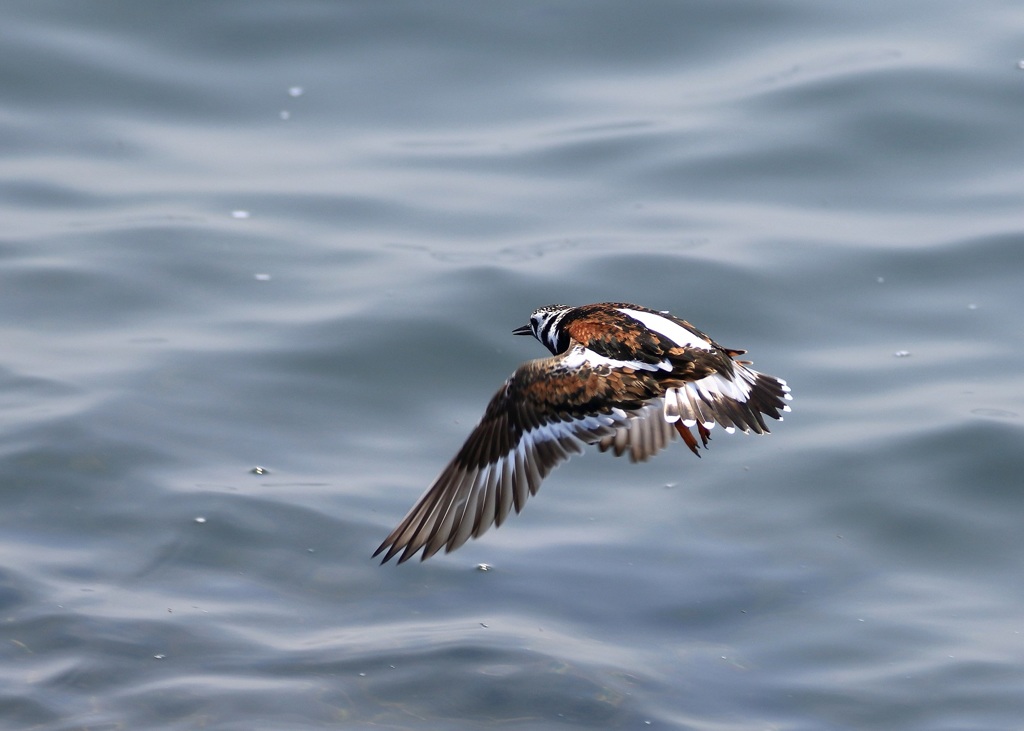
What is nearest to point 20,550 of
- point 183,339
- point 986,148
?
point 183,339

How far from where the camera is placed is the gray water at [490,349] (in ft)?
17.2

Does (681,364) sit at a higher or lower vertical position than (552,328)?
lower


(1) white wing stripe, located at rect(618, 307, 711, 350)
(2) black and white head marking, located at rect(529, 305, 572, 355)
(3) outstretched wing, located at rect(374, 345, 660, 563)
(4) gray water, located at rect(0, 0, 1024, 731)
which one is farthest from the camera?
(4) gray water, located at rect(0, 0, 1024, 731)

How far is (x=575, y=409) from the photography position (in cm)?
450

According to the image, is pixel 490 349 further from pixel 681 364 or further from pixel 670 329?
pixel 681 364

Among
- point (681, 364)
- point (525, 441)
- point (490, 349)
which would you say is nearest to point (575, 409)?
point (525, 441)

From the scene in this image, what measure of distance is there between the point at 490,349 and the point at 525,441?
277cm

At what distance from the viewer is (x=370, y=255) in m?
8.05

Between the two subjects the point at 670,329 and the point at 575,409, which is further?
the point at 670,329

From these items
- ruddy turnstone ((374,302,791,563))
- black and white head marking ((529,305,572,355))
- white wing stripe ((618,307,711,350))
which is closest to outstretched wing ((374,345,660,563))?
ruddy turnstone ((374,302,791,563))

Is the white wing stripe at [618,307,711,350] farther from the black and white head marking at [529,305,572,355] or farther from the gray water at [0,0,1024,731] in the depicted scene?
the gray water at [0,0,1024,731]

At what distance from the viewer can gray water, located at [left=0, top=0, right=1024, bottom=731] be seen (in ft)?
17.2

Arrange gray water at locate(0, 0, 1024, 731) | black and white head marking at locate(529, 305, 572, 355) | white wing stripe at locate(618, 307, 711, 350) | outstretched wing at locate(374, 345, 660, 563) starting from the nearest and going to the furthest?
outstretched wing at locate(374, 345, 660, 563) → white wing stripe at locate(618, 307, 711, 350) → black and white head marking at locate(529, 305, 572, 355) → gray water at locate(0, 0, 1024, 731)

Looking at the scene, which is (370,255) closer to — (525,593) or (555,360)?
(525,593)
